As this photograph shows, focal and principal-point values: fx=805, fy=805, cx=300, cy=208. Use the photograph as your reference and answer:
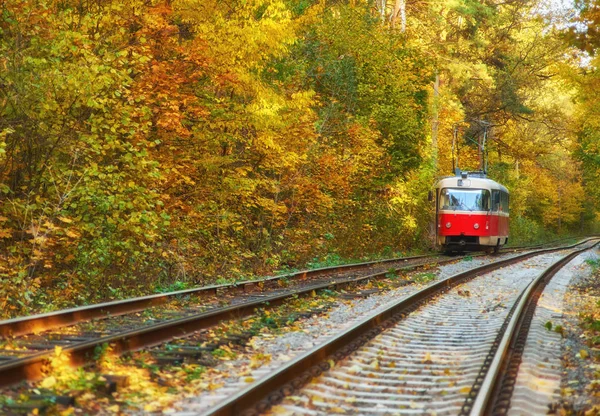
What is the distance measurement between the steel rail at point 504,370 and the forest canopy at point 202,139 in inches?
161

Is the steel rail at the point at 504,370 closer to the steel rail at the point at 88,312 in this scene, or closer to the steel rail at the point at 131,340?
the steel rail at the point at 131,340

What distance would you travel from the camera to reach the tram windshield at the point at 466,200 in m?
30.6

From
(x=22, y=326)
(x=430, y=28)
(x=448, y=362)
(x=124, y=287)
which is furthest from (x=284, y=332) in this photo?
(x=430, y=28)

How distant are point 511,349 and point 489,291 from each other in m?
7.66

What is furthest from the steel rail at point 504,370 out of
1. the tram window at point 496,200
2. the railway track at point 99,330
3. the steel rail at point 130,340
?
the tram window at point 496,200

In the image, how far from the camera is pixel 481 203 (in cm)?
3066

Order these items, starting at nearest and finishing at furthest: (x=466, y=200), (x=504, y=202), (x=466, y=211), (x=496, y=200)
Answer: (x=466, y=211), (x=466, y=200), (x=496, y=200), (x=504, y=202)

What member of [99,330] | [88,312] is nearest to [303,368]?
[99,330]

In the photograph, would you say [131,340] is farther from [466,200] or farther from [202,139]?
[466,200]

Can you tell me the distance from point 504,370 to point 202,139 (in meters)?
9.87

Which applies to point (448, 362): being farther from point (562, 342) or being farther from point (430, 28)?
point (430, 28)

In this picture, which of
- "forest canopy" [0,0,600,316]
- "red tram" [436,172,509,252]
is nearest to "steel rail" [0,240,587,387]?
"forest canopy" [0,0,600,316]

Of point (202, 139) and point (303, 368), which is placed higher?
point (202, 139)

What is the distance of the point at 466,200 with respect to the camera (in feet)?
101
